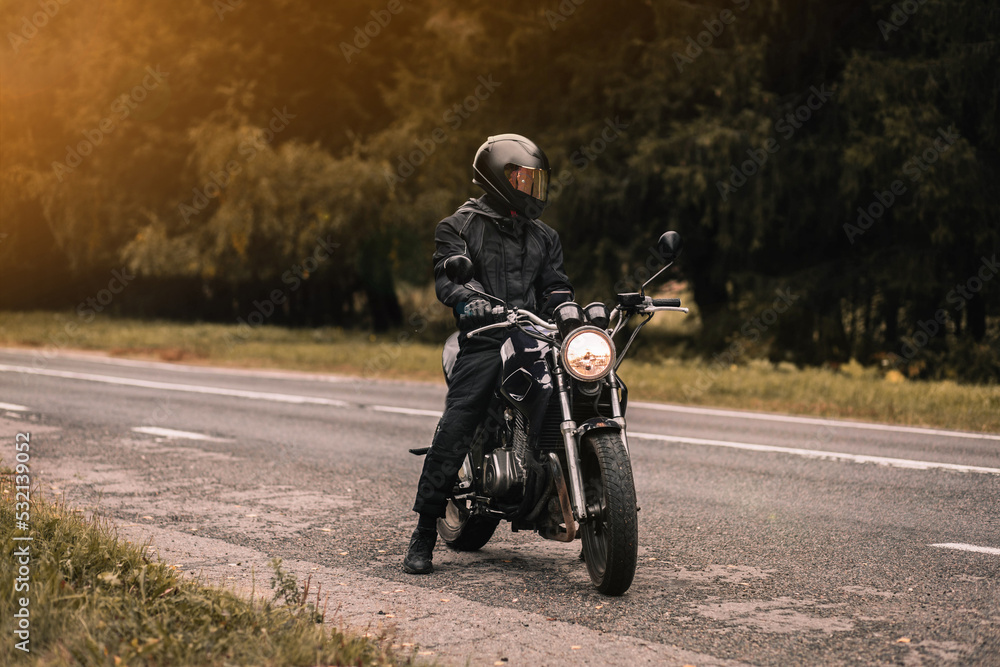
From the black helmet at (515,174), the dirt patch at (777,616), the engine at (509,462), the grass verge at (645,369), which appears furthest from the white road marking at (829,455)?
the black helmet at (515,174)

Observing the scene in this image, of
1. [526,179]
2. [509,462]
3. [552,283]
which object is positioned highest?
[526,179]

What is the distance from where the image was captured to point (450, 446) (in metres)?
5.23

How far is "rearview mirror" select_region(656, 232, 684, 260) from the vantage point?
15.8 ft

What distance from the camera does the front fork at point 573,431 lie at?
4641 mm

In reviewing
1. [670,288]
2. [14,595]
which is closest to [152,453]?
[14,595]

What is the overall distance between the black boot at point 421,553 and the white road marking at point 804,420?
7.17 m

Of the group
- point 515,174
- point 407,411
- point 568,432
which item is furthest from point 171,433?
point 568,432

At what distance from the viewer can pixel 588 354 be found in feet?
14.9

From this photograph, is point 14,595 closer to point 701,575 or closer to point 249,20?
point 701,575

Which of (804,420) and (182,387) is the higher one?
(804,420)

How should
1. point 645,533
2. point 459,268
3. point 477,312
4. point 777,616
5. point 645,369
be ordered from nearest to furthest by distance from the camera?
1. point 777,616
2. point 459,268
3. point 477,312
4. point 645,533
5. point 645,369

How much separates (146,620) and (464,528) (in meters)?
2.21

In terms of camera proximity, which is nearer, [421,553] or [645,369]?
[421,553]

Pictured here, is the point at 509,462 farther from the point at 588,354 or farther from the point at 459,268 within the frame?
the point at 459,268
